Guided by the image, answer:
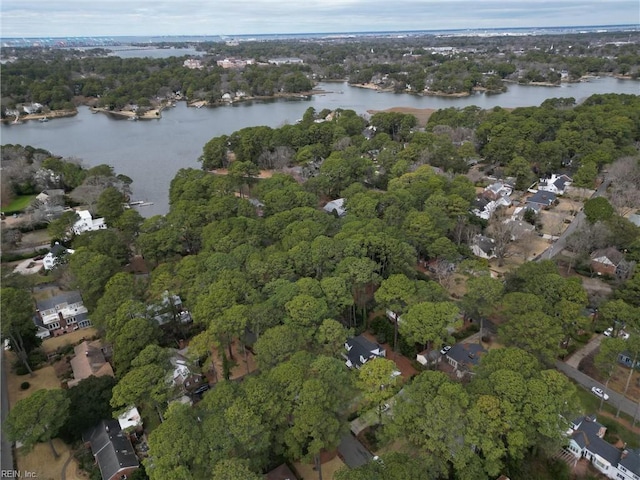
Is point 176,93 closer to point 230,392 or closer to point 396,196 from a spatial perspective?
point 396,196

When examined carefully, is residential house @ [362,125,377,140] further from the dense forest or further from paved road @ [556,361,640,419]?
paved road @ [556,361,640,419]

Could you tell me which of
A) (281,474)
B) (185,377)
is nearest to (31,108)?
(185,377)

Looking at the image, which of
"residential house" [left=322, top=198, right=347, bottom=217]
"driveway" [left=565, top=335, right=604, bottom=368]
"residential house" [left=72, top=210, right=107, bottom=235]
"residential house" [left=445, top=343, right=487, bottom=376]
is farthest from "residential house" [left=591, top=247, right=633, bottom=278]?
"residential house" [left=72, top=210, right=107, bottom=235]

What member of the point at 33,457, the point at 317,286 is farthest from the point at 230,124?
the point at 33,457

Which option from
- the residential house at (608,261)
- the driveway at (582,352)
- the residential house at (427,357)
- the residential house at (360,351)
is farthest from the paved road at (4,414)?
the residential house at (608,261)

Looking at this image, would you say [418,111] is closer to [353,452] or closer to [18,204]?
[18,204]

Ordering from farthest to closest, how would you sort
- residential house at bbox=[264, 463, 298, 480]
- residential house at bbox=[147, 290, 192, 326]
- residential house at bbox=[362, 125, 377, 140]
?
1. residential house at bbox=[362, 125, 377, 140]
2. residential house at bbox=[147, 290, 192, 326]
3. residential house at bbox=[264, 463, 298, 480]
